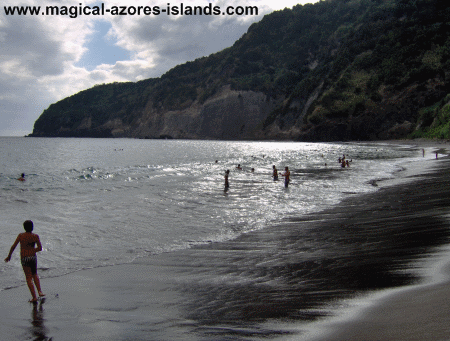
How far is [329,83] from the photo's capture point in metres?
110

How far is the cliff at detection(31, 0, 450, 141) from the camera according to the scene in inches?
3410

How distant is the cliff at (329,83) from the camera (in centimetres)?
8662

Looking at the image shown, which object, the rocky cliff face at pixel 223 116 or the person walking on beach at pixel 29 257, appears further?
the rocky cliff face at pixel 223 116

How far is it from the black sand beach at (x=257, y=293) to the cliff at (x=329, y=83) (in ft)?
214

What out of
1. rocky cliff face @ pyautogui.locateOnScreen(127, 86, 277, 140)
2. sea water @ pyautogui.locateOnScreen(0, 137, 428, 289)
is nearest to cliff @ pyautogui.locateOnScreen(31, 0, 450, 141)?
rocky cliff face @ pyautogui.locateOnScreen(127, 86, 277, 140)

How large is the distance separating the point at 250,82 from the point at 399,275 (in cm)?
16509

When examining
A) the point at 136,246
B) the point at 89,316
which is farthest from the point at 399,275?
the point at 136,246

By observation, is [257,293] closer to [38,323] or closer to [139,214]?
[38,323]

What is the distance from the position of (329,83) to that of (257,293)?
112 metres

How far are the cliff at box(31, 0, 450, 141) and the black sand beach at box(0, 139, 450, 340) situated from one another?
65.3 metres

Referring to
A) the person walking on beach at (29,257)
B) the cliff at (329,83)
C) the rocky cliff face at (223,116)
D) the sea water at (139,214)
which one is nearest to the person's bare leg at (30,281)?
the person walking on beach at (29,257)

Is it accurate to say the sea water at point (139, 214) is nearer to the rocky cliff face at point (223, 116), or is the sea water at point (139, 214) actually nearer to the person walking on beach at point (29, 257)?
the person walking on beach at point (29, 257)

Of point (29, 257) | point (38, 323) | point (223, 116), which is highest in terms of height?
point (223, 116)

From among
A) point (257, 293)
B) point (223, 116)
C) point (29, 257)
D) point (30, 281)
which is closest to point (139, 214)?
point (29, 257)
